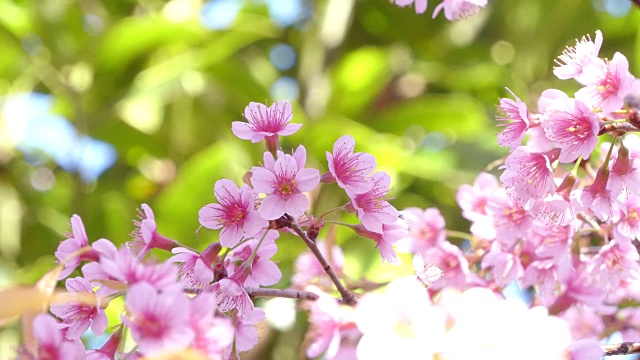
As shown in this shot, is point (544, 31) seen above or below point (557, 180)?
below

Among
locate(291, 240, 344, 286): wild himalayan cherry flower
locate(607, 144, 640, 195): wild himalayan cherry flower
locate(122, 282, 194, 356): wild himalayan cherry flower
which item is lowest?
locate(291, 240, 344, 286): wild himalayan cherry flower

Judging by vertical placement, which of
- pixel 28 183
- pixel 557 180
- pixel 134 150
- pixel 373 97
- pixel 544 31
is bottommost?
pixel 28 183

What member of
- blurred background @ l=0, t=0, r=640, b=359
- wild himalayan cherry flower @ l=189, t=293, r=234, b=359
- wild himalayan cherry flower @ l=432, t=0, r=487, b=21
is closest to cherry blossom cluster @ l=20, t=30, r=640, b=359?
wild himalayan cherry flower @ l=189, t=293, r=234, b=359

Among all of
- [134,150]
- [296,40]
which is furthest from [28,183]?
[296,40]

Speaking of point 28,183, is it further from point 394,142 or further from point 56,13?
point 394,142

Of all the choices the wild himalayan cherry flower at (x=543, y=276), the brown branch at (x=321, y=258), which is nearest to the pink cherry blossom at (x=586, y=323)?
the wild himalayan cherry flower at (x=543, y=276)

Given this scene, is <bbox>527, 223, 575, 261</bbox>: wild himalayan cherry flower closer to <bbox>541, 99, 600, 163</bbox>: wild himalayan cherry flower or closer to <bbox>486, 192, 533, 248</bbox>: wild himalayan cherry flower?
<bbox>486, 192, 533, 248</bbox>: wild himalayan cherry flower

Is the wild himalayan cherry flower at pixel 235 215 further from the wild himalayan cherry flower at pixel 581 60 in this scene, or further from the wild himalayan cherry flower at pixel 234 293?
the wild himalayan cherry flower at pixel 581 60

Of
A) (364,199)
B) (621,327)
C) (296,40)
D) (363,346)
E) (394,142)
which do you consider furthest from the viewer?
(296,40)
